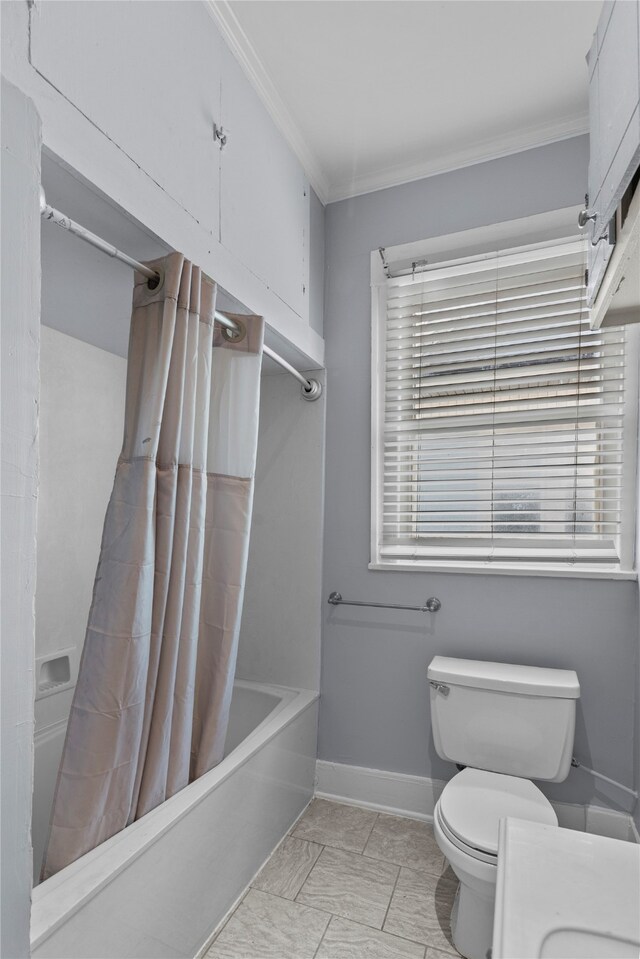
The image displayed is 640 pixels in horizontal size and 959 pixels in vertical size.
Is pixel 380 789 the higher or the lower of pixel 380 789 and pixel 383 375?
the lower

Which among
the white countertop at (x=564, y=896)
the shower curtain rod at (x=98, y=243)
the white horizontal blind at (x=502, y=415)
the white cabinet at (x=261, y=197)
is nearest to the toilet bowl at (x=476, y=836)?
the white countertop at (x=564, y=896)

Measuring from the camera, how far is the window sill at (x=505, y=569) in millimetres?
1888

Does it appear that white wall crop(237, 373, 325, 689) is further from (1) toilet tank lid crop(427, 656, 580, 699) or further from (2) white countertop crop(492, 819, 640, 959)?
(2) white countertop crop(492, 819, 640, 959)

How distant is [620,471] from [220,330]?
1509 millimetres

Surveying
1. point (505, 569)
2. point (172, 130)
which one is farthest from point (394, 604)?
point (172, 130)

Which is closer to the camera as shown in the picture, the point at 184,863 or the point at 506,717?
the point at 184,863

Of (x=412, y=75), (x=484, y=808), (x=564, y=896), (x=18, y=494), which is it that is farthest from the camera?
(x=412, y=75)

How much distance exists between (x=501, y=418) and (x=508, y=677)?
3.17ft

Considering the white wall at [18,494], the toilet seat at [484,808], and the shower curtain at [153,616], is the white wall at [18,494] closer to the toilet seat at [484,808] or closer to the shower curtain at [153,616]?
the shower curtain at [153,616]

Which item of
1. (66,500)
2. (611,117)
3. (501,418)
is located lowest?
(66,500)

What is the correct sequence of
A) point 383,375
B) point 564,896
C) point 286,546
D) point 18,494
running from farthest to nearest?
1. point 286,546
2. point 383,375
3. point 18,494
4. point 564,896

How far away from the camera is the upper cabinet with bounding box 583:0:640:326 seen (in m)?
0.89

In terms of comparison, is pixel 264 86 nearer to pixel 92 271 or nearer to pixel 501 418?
pixel 92 271

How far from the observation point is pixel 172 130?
52.2 inches
